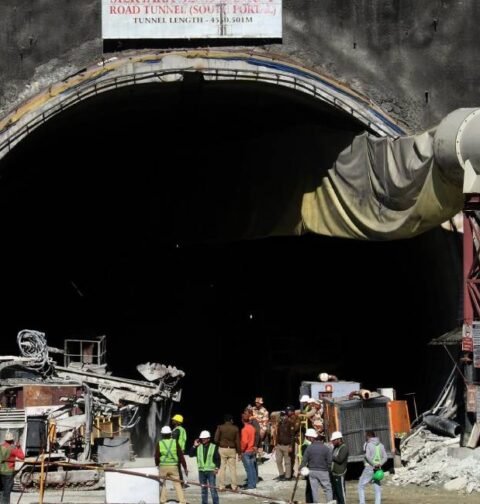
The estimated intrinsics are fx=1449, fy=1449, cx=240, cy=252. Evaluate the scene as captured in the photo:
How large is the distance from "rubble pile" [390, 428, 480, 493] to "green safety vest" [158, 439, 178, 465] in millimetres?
5869

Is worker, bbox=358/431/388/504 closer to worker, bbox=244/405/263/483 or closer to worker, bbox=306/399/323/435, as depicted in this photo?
worker, bbox=306/399/323/435

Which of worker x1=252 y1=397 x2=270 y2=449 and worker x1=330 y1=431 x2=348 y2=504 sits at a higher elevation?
worker x1=252 y1=397 x2=270 y2=449

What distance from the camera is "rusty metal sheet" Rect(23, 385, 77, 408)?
35531 mm

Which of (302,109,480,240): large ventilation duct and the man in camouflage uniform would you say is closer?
(302,109,480,240): large ventilation duct

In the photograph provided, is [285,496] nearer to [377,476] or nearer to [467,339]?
[377,476]

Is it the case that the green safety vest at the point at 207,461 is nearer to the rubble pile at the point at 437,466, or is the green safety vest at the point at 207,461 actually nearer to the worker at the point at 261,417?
the rubble pile at the point at 437,466

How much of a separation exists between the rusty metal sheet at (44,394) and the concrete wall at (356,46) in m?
7.17

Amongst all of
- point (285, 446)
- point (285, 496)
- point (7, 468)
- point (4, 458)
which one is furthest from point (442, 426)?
point (4, 458)

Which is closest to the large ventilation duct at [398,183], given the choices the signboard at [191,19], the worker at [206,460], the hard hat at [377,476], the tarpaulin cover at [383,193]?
the tarpaulin cover at [383,193]

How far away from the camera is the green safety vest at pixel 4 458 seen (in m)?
26.3

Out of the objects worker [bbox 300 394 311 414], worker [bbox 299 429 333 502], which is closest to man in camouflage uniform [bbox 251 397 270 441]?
worker [bbox 300 394 311 414]

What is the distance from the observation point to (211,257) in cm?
5306

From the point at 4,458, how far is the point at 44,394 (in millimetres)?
9331

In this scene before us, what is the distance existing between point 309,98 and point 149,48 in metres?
4.31
